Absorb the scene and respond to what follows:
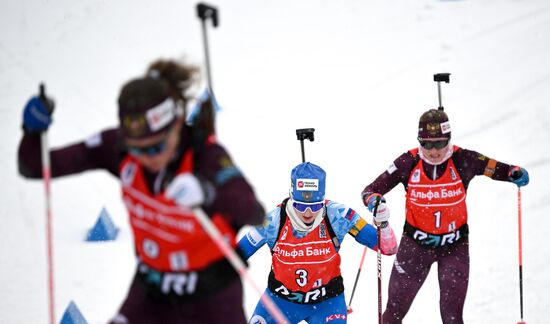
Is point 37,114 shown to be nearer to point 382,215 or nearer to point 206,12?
point 206,12

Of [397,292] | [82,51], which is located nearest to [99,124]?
[82,51]

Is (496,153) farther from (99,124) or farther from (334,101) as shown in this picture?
(99,124)

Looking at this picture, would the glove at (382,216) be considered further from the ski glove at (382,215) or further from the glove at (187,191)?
the glove at (187,191)

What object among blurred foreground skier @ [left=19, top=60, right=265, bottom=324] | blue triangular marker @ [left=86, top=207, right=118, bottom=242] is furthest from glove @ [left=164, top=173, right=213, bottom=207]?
blue triangular marker @ [left=86, top=207, right=118, bottom=242]

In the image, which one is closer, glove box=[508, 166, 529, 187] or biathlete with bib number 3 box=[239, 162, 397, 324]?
biathlete with bib number 3 box=[239, 162, 397, 324]

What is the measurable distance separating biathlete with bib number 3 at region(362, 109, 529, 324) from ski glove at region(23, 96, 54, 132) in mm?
3104

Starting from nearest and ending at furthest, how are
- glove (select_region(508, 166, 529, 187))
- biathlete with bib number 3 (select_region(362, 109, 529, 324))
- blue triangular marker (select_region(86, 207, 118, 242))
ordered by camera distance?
biathlete with bib number 3 (select_region(362, 109, 529, 324))
glove (select_region(508, 166, 529, 187))
blue triangular marker (select_region(86, 207, 118, 242))

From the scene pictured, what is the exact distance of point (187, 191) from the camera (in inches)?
102

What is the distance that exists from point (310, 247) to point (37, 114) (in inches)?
101

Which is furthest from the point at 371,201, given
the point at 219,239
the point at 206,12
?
the point at 219,239

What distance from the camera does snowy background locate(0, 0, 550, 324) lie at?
827 centimetres

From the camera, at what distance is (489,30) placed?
16.0m

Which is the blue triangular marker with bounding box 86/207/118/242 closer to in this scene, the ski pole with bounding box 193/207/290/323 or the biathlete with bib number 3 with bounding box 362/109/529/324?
the biathlete with bib number 3 with bounding box 362/109/529/324

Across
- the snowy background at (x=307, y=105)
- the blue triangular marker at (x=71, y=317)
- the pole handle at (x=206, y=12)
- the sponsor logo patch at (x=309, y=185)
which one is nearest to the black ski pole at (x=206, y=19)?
the pole handle at (x=206, y=12)
